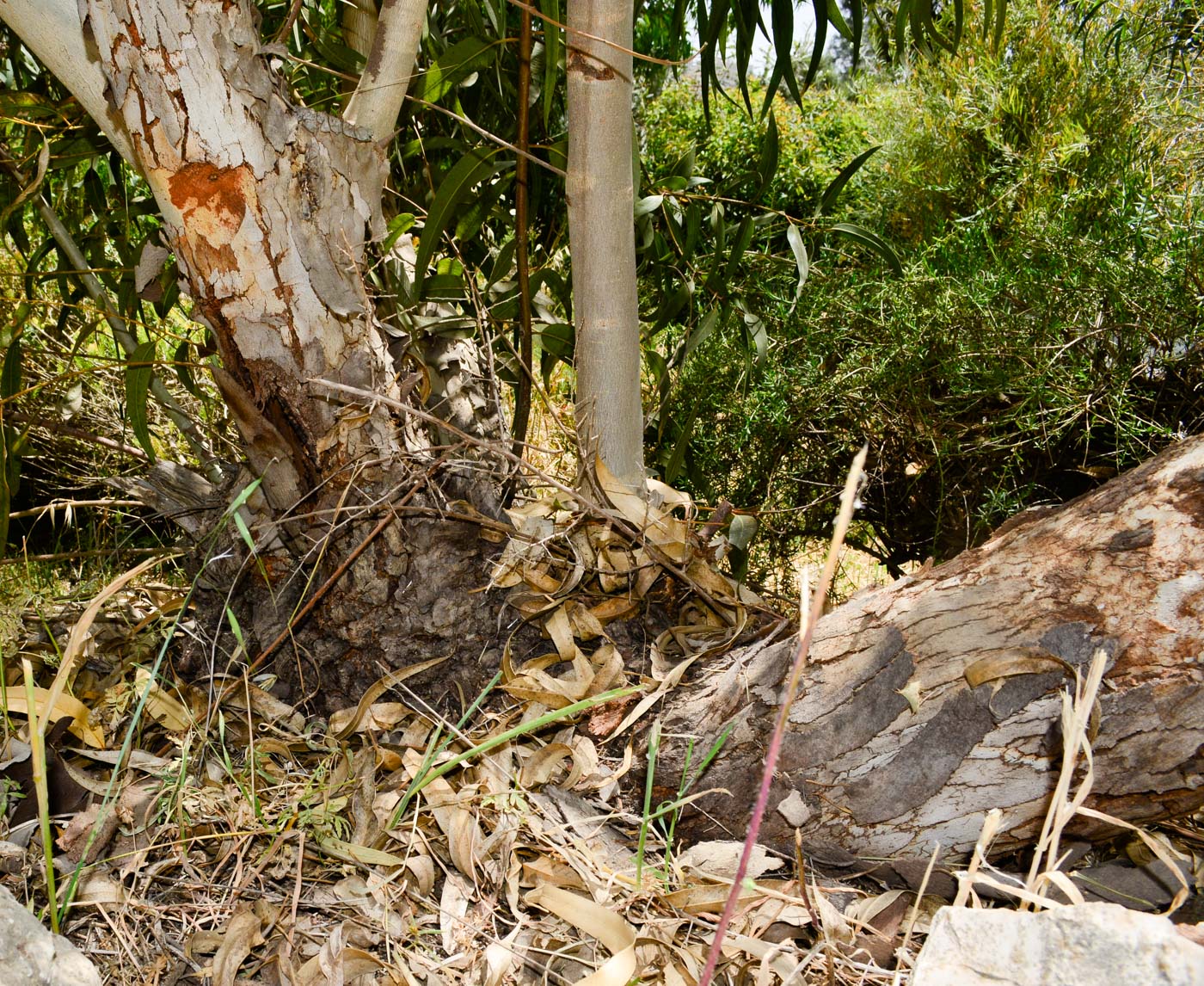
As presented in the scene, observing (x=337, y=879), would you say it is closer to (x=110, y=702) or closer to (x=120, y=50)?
(x=110, y=702)

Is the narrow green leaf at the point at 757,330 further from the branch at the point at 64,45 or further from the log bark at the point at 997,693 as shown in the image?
the branch at the point at 64,45

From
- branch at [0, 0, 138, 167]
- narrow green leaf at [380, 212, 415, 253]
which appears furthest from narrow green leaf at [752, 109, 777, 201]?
branch at [0, 0, 138, 167]

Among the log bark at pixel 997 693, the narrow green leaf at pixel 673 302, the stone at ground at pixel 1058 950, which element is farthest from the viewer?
the narrow green leaf at pixel 673 302

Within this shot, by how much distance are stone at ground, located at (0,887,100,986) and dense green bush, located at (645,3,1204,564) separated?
0.98m

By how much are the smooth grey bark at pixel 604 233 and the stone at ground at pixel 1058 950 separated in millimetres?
680

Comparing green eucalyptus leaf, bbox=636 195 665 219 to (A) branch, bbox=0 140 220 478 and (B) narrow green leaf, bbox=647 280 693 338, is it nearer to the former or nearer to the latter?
→ (B) narrow green leaf, bbox=647 280 693 338

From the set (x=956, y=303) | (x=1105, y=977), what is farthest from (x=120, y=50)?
(x=956, y=303)

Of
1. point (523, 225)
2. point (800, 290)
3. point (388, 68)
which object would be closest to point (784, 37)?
point (800, 290)

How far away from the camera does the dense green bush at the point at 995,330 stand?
178cm

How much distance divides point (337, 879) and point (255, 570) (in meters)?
0.44

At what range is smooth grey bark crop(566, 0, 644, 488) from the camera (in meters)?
1.10

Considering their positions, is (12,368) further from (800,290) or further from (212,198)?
(800,290)

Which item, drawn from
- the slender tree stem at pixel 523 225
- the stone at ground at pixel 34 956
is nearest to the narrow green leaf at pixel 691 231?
the slender tree stem at pixel 523 225

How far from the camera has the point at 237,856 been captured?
0.92 m
